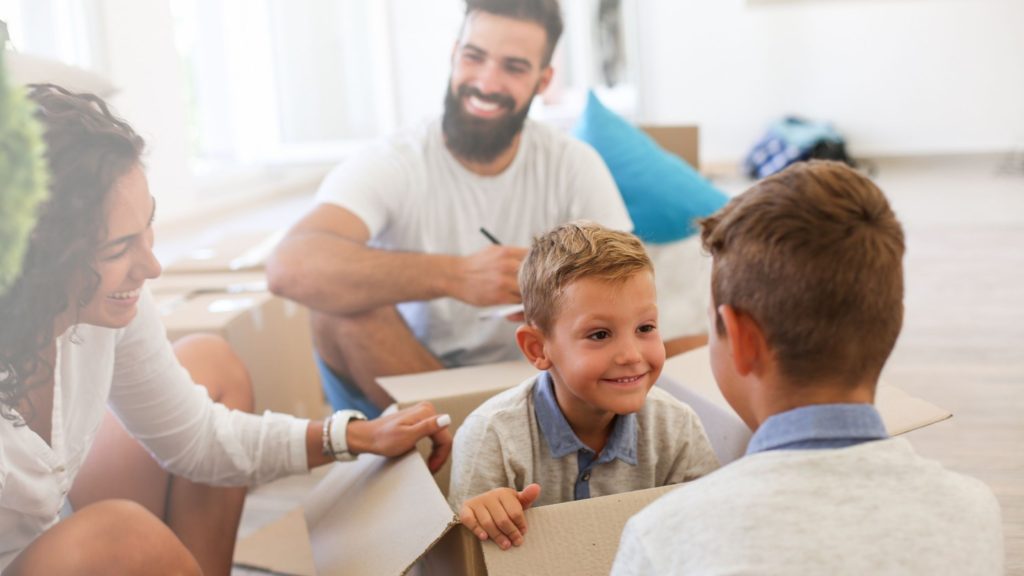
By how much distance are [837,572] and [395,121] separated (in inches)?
174

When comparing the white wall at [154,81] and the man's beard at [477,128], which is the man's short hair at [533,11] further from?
the white wall at [154,81]

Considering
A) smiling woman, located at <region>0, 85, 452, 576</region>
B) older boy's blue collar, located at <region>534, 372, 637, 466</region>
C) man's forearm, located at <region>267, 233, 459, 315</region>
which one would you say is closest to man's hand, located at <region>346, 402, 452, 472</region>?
smiling woman, located at <region>0, 85, 452, 576</region>

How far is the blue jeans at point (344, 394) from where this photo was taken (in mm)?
1721

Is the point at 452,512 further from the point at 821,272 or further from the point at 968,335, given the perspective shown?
the point at 968,335

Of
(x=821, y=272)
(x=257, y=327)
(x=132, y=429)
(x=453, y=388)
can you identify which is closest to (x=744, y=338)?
(x=821, y=272)

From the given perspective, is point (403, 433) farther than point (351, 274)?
No

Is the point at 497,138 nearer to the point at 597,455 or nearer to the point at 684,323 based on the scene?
the point at 684,323

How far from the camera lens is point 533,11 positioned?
171 cm

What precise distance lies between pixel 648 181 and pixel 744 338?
5.37ft

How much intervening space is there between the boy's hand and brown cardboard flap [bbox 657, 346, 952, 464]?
0.34 meters

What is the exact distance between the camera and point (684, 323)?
2051mm

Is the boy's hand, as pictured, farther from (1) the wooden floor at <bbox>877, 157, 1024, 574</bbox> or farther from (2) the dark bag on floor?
(2) the dark bag on floor

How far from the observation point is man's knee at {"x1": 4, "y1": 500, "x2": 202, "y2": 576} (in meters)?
0.92

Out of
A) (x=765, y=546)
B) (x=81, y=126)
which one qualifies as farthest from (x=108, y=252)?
(x=765, y=546)
